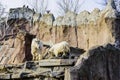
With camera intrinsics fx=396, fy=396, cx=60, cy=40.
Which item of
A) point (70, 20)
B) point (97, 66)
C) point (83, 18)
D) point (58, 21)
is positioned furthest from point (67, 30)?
point (97, 66)

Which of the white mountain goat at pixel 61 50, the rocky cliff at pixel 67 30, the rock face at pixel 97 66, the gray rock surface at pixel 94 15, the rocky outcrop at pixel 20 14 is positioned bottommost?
the rock face at pixel 97 66

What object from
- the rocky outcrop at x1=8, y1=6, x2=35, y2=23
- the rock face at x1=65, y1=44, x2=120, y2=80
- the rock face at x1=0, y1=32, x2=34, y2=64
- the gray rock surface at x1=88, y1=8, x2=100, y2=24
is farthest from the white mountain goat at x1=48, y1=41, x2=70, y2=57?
the rocky outcrop at x1=8, y1=6, x2=35, y2=23

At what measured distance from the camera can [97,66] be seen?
38.0 ft

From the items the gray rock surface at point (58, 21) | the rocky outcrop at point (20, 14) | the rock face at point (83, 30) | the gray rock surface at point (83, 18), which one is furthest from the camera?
the rocky outcrop at point (20, 14)

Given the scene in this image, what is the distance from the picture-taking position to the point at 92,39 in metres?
17.6

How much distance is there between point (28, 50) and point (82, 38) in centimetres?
308

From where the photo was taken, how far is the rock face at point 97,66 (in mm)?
10854

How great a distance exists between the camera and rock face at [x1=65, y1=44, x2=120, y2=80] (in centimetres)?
1085

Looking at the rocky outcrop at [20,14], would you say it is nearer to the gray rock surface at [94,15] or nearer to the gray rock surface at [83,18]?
the gray rock surface at [83,18]

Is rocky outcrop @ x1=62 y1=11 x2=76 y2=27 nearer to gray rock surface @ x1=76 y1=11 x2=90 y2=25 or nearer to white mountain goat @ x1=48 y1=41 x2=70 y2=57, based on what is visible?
gray rock surface @ x1=76 y1=11 x2=90 y2=25

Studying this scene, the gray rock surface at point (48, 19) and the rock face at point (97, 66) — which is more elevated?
the gray rock surface at point (48, 19)

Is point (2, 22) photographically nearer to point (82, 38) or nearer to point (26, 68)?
point (82, 38)

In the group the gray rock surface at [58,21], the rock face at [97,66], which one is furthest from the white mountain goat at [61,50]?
the gray rock surface at [58,21]

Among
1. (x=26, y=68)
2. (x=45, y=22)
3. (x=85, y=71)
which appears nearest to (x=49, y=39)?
(x=45, y=22)
